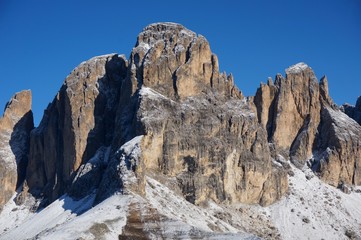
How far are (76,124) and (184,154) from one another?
1423 inches

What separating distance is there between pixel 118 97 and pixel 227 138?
34.7m

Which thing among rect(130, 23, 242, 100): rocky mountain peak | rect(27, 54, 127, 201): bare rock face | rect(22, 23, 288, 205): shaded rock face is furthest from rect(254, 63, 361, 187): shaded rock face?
rect(27, 54, 127, 201): bare rock face

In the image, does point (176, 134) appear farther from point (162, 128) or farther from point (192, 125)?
point (192, 125)

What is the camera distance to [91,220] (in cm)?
11444

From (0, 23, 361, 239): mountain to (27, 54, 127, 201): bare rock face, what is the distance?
11.8 inches

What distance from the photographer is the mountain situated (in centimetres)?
15212

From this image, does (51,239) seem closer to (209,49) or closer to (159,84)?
(159,84)

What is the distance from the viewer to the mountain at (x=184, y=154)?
15212cm

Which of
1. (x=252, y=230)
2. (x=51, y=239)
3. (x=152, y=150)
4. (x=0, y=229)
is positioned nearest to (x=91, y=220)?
(x=51, y=239)

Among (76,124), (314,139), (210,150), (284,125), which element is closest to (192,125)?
(210,150)

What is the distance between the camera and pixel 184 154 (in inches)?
6309

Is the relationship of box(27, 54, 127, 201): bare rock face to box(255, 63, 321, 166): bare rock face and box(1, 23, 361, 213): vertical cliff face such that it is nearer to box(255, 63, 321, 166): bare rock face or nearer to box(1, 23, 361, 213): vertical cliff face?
box(1, 23, 361, 213): vertical cliff face

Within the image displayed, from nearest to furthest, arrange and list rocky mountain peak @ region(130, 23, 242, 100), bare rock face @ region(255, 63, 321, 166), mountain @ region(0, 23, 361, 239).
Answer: mountain @ region(0, 23, 361, 239), rocky mountain peak @ region(130, 23, 242, 100), bare rock face @ region(255, 63, 321, 166)

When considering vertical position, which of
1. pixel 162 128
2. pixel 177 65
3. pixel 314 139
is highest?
pixel 177 65
